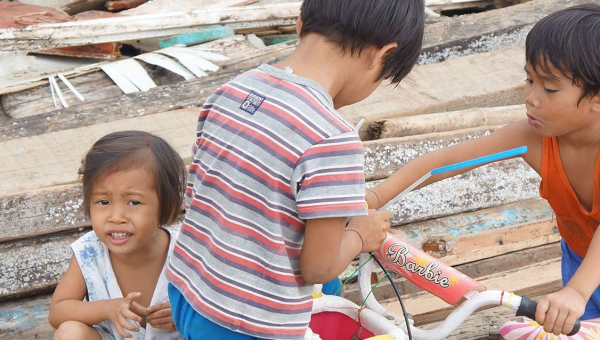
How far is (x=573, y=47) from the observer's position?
217 centimetres

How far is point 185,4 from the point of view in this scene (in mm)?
4949

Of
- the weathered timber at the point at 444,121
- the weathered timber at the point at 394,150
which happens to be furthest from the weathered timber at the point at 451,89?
the weathered timber at the point at 394,150

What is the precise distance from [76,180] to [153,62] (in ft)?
4.61

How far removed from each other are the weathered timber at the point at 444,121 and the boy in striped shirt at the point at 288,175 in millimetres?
1550

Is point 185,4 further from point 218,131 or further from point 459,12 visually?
point 218,131

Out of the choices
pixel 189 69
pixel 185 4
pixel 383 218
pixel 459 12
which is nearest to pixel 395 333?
pixel 383 218

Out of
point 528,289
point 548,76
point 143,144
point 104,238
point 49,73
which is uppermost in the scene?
point 548,76

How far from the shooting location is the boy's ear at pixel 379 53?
178 cm

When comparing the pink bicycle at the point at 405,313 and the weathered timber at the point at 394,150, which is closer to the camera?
the pink bicycle at the point at 405,313

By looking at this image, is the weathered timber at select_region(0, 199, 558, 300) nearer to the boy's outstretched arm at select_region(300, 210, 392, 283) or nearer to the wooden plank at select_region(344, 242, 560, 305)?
the wooden plank at select_region(344, 242, 560, 305)

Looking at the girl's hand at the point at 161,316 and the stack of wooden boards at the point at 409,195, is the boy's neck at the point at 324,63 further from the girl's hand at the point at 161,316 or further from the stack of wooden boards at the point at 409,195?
the stack of wooden boards at the point at 409,195

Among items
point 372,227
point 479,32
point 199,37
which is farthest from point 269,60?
point 372,227

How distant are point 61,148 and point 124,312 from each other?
1.14 meters

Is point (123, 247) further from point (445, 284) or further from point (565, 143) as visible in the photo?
point (565, 143)
